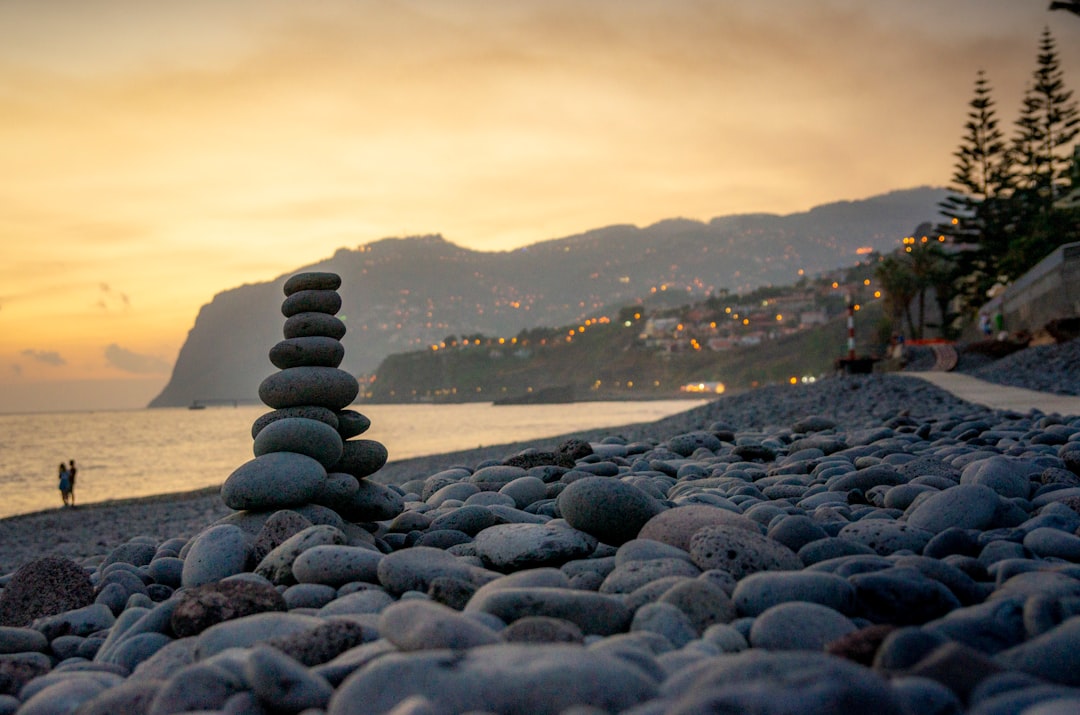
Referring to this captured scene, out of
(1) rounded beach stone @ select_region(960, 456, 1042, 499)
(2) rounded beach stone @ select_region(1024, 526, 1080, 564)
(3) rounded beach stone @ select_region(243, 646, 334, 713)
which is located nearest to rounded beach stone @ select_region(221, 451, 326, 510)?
(3) rounded beach stone @ select_region(243, 646, 334, 713)

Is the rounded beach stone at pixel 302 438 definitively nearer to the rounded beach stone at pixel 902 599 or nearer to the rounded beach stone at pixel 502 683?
the rounded beach stone at pixel 502 683

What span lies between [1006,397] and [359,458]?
11.8 meters

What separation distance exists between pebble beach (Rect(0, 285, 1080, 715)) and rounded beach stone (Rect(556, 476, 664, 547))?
0.01 m

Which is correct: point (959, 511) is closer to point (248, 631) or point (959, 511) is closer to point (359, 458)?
point (248, 631)

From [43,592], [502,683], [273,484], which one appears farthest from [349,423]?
[502,683]

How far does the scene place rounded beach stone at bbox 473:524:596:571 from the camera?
A: 377 centimetres

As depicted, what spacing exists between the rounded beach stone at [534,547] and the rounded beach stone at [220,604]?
0.99 meters

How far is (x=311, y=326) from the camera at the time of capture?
532 cm

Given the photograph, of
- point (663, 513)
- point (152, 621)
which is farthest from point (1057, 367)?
point (152, 621)

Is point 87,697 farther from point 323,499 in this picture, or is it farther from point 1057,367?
point 1057,367

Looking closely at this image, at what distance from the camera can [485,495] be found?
5.50m

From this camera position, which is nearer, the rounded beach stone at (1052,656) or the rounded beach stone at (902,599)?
the rounded beach stone at (1052,656)

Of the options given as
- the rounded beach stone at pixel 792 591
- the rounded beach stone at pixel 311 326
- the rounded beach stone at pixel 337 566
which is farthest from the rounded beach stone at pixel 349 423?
the rounded beach stone at pixel 792 591

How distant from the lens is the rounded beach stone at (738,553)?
321 centimetres
